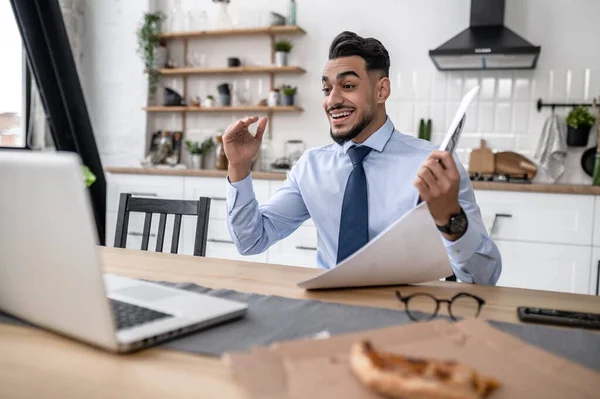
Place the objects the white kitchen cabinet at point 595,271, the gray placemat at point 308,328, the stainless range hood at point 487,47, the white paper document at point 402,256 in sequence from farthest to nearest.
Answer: the stainless range hood at point 487,47, the white kitchen cabinet at point 595,271, the white paper document at point 402,256, the gray placemat at point 308,328

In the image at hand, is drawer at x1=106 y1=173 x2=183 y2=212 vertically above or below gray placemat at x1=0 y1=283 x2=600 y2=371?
below

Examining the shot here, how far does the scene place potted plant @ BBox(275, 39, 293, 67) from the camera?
3.85 m

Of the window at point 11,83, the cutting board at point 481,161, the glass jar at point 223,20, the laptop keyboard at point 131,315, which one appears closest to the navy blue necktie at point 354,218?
the laptop keyboard at point 131,315

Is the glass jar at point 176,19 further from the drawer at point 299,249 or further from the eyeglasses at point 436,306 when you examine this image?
the eyeglasses at point 436,306

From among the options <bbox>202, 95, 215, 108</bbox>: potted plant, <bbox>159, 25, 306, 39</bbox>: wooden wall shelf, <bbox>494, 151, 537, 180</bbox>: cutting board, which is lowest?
<bbox>494, 151, 537, 180</bbox>: cutting board

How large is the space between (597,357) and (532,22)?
326cm

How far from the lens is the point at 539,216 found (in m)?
2.93

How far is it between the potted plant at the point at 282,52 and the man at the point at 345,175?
7.14 feet

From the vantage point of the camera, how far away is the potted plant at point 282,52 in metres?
3.85

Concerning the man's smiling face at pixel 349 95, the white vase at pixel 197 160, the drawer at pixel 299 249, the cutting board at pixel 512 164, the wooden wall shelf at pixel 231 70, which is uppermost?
the wooden wall shelf at pixel 231 70

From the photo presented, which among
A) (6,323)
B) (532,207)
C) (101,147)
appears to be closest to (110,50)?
(101,147)

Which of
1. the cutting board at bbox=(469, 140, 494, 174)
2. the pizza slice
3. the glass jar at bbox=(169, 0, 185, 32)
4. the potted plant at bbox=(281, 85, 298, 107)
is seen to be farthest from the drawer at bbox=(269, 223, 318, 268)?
the pizza slice

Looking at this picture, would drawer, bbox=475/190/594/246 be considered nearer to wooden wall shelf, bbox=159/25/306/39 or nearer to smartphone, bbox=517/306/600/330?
wooden wall shelf, bbox=159/25/306/39

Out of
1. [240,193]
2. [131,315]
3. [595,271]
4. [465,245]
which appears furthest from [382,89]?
[595,271]
